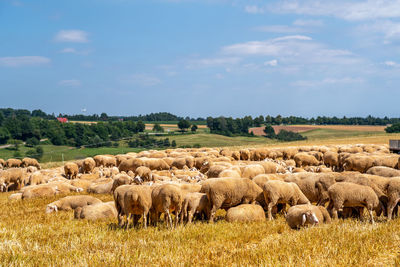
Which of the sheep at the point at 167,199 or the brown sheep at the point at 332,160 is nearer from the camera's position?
the sheep at the point at 167,199

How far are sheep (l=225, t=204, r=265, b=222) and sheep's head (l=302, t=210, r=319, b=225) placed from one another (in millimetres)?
1724

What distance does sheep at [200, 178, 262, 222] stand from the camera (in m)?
12.1

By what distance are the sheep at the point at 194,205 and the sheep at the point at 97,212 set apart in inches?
121

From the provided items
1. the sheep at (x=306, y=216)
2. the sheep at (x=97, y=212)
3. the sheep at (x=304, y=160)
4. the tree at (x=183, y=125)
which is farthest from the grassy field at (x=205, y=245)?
the tree at (x=183, y=125)

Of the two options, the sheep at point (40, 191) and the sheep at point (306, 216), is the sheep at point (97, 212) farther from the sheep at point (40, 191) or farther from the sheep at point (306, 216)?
the sheep at point (306, 216)

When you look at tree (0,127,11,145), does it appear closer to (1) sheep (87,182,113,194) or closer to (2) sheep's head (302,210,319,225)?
(1) sheep (87,182,113,194)

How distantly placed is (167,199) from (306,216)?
404 centimetres

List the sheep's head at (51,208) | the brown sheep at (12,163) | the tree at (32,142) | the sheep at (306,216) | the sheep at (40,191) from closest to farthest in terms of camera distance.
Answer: the sheep at (306,216), the sheep's head at (51,208), the sheep at (40,191), the brown sheep at (12,163), the tree at (32,142)

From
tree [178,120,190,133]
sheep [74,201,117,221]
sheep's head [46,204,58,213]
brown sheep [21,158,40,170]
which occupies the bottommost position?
brown sheep [21,158,40,170]

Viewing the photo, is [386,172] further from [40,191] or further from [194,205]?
[40,191]

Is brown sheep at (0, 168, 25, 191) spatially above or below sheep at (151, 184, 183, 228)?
below

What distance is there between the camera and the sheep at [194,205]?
11.8m

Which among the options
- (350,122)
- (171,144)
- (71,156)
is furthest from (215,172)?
(350,122)

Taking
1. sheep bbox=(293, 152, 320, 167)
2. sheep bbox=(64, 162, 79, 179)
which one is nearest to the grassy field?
sheep bbox=(64, 162, 79, 179)
